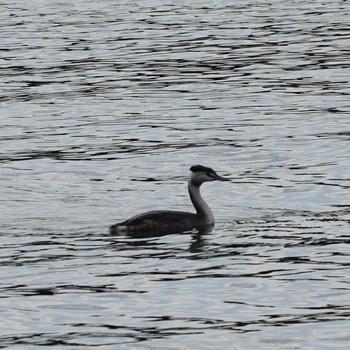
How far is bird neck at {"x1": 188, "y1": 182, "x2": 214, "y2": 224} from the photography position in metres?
23.0

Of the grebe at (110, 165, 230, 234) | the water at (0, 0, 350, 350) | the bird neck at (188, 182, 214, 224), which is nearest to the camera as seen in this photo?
the water at (0, 0, 350, 350)

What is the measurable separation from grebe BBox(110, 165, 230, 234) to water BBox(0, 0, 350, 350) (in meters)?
0.26

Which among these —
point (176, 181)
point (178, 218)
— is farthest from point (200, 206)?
point (176, 181)

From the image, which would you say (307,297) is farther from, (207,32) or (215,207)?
(207,32)

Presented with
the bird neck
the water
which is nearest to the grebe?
the bird neck

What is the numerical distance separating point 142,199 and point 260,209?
7.42ft

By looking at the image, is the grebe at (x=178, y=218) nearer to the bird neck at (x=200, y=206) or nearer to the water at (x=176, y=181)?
the bird neck at (x=200, y=206)

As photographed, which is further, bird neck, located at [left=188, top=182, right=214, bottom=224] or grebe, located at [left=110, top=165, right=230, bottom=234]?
bird neck, located at [left=188, top=182, right=214, bottom=224]

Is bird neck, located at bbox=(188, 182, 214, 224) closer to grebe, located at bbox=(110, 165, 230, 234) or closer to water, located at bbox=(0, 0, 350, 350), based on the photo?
grebe, located at bbox=(110, 165, 230, 234)

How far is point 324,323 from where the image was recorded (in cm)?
1695

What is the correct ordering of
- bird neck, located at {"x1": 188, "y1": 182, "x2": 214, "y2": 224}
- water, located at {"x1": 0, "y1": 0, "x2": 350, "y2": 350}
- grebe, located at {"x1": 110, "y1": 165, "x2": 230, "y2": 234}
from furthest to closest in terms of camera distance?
1. bird neck, located at {"x1": 188, "y1": 182, "x2": 214, "y2": 224}
2. grebe, located at {"x1": 110, "y1": 165, "x2": 230, "y2": 234}
3. water, located at {"x1": 0, "y1": 0, "x2": 350, "y2": 350}

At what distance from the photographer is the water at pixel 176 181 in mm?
17375

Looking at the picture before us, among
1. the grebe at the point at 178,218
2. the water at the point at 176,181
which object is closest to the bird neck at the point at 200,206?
the grebe at the point at 178,218

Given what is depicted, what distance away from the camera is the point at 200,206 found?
76.2ft
